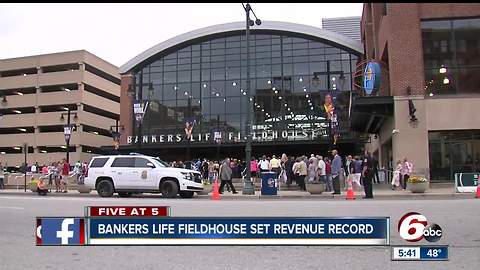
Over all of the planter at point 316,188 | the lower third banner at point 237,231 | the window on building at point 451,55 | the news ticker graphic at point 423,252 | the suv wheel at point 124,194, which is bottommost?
the suv wheel at point 124,194

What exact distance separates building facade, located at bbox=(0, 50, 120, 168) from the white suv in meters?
44.6

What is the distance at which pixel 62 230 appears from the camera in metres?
3.35

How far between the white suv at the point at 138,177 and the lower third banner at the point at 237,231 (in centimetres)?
1640

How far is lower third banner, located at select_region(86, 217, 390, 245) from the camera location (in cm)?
320

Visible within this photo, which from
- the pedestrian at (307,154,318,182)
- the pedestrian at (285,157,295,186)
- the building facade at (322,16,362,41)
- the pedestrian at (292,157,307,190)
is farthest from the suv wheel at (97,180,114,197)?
the building facade at (322,16,362,41)

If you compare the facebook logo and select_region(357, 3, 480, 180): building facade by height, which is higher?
select_region(357, 3, 480, 180): building facade

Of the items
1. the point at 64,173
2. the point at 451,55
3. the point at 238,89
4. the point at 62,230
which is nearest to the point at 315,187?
the point at 451,55

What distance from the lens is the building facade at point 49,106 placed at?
64438 millimetres

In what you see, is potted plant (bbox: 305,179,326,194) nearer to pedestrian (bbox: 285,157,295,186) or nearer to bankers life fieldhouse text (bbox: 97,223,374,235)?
pedestrian (bbox: 285,157,295,186)

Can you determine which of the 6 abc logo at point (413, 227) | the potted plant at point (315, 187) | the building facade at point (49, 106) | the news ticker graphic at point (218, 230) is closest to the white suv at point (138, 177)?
the potted plant at point (315, 187)

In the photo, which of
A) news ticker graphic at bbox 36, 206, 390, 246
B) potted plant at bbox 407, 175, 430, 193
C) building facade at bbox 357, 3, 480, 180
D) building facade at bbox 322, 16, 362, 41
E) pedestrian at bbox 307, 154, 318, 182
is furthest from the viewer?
building facade at bbox 322, 16, 362, 41

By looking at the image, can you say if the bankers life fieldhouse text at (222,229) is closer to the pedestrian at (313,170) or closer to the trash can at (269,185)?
the trash can at (269,185)

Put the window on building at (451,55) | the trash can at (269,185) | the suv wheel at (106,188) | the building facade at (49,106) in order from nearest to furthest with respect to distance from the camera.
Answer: the suv wheel at (106,188)
the trash can at (269,185)
the window on building at (451,55)
the building facade at (49,106)

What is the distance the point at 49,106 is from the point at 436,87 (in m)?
53.8
